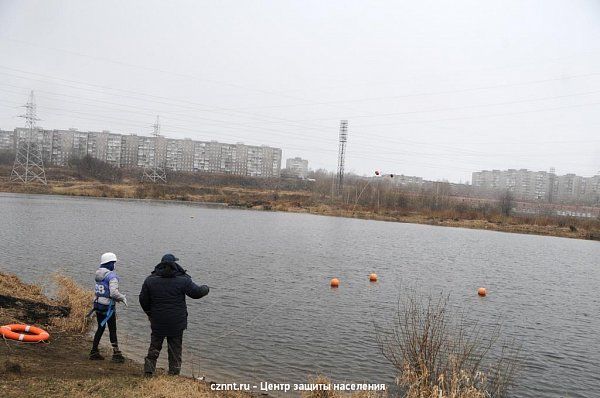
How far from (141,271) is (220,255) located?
24.0ft

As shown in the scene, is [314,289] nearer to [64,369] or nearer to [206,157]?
[64,369]

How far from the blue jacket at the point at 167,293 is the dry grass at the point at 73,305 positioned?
3603mm

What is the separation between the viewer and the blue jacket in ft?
27.5

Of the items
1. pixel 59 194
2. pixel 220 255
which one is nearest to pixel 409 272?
pixel 220 255

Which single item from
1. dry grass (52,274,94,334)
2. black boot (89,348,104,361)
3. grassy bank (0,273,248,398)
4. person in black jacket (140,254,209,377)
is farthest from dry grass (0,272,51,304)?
person in black jacket (140,254,209,377)

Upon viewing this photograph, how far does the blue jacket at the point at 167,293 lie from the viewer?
27.5ft

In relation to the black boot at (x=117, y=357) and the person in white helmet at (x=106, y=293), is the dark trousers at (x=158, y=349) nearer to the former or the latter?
the person in white helmet at (x=106, y=293)

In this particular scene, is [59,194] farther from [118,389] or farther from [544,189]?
[544,189]

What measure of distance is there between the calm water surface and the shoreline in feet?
88.7

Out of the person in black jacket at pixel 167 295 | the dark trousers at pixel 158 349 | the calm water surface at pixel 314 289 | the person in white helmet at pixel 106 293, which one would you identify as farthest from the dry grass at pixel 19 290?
the person in black jacket at pixel 167 295

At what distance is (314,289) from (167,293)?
43.9 feet

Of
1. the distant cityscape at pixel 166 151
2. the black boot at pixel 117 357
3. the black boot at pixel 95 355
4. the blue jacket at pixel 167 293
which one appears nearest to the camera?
the blue jacket at pixel 167 293

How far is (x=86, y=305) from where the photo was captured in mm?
13477

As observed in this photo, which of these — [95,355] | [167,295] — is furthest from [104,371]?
[167,295]
